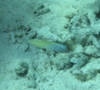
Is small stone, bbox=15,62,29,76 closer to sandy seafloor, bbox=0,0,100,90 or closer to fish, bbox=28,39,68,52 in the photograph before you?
sandy seafloor, bbox=0,0,100,90

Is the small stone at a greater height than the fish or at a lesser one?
lesser

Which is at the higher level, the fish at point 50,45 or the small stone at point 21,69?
the fish at point 50,45

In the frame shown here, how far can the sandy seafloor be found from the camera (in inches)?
85.1

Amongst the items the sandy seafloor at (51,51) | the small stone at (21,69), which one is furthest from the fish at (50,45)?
the small stone at (21,69)

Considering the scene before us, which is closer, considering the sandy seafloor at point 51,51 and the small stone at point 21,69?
the sandy seafloor at point 51,51

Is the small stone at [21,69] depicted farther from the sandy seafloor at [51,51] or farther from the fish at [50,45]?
the fish at [50,45]

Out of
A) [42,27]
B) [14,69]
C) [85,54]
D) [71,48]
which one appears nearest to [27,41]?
[42,27]

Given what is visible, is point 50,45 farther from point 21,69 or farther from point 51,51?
point 21,69

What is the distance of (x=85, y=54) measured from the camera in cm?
228

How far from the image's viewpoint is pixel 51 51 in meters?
2.41

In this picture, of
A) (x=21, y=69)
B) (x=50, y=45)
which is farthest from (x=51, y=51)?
(x=21, y=69)

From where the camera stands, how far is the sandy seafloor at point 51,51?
7.09 feet

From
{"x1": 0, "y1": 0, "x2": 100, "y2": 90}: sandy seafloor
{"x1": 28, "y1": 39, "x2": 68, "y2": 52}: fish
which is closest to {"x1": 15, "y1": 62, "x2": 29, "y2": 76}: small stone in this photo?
{"x1": 0, "y1": 0, "x2": 100, "y2": 90}: sandy seafloor

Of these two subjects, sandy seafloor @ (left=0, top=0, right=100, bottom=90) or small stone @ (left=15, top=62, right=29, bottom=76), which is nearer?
sandy seafloor @ (left=0, top=0, right=100, bottom=90)
